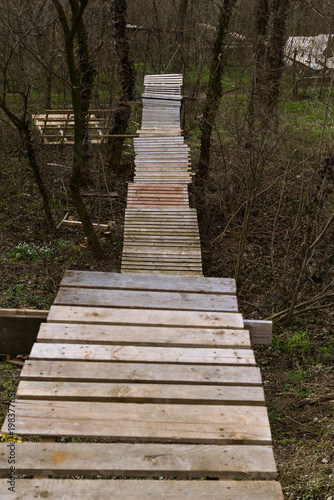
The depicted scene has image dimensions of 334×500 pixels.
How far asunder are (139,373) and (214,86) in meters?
8.17

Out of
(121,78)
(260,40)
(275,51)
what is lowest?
(121,78)

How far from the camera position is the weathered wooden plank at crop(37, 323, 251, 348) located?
3602 millimetres

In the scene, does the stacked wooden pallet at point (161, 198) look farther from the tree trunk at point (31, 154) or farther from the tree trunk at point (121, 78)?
the tree trunk at point (31, 154)

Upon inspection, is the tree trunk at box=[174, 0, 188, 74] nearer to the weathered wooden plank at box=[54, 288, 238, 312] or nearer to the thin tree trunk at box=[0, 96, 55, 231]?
the thin tree trunk at box=[0, 96, 55, 231]

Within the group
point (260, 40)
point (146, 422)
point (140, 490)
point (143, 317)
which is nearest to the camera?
point (140, 490)

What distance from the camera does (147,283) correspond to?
438 centimetres

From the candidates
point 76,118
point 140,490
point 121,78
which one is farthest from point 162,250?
point 121,78

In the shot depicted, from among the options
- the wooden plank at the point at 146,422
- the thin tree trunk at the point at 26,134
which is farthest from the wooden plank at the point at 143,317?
the thin tree trunk at the point at 26,134

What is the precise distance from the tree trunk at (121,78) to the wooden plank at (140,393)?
9260 millimetres

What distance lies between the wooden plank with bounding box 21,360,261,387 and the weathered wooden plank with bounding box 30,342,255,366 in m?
0.05

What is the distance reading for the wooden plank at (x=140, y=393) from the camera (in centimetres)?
307

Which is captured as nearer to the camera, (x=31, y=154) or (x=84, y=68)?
(x=31, y=154)

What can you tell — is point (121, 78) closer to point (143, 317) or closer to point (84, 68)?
point (84, 68)

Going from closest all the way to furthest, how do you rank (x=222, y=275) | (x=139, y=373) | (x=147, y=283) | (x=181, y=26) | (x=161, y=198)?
(x=139, y=373), (x=147, y=283), (x=161, y=198), (x=222, y=275), (x=181, y=26)
